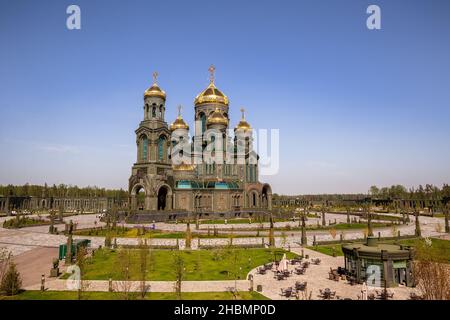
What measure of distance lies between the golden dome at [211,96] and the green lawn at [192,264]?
185ft

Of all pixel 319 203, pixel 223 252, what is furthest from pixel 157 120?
pixel 319 203

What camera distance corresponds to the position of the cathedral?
62969 mm

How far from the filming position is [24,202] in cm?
9775

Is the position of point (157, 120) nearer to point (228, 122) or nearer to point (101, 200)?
point (228, 122)

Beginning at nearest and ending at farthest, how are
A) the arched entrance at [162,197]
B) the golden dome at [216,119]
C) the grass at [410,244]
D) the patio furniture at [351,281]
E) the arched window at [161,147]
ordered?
the patio furniture at [351,281]
the grass at [410,244]
the arched window at [161,147]
the arched entrance at [162,197]
the golden dome at [216,119]

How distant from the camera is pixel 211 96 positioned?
80.8 meters

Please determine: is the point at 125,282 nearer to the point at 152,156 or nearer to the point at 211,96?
the point at 152,156

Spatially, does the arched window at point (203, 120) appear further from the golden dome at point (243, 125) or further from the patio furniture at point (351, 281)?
the patio furniture at point (351, 281)

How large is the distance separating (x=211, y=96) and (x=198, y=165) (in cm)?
1937

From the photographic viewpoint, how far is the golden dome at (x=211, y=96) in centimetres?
8062

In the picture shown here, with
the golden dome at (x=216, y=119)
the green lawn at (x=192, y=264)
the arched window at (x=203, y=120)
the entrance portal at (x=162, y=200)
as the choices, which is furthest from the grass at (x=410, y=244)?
the arched window at (x=203, y=120)

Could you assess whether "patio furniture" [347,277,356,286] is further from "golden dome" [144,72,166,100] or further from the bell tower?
"golden dome" [144,72,166,100]

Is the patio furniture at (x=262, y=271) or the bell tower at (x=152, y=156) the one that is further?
the bell tower at (x=152, y=156)
